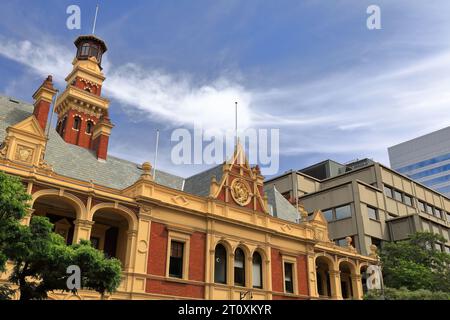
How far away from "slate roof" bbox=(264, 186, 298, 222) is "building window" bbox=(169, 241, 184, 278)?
1262 cm

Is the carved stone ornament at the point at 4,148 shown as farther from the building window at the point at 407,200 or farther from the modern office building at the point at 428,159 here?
the modern office building at the point at 428,159

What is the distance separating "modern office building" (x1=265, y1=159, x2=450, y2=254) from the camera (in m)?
52.4

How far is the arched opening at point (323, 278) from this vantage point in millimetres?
39031

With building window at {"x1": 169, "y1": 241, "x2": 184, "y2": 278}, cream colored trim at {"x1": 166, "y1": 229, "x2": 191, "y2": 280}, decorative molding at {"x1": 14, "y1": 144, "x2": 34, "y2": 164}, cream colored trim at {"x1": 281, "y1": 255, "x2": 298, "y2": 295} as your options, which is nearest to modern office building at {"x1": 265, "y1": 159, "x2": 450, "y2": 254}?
cream colored trim at {"x1": 281, "y1": 255, "x2": 298, "y2": 295}

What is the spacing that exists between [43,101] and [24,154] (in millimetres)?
4791

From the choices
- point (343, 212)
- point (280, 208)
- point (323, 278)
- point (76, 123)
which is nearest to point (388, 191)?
point (343, 212)

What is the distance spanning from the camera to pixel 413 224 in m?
52.5

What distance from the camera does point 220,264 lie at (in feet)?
98.5

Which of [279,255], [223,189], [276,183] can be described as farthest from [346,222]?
[223,189]

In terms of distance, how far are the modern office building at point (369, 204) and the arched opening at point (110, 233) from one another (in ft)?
74.1

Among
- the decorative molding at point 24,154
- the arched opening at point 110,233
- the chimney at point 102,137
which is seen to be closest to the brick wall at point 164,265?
the arched opening at point 110,233

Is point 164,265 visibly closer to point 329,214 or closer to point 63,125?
point 63,125

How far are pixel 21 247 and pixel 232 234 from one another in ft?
59.9

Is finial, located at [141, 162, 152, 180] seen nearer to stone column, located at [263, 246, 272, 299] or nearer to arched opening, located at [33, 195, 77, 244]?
arched opening, located at [33, 195, 77, 244]
